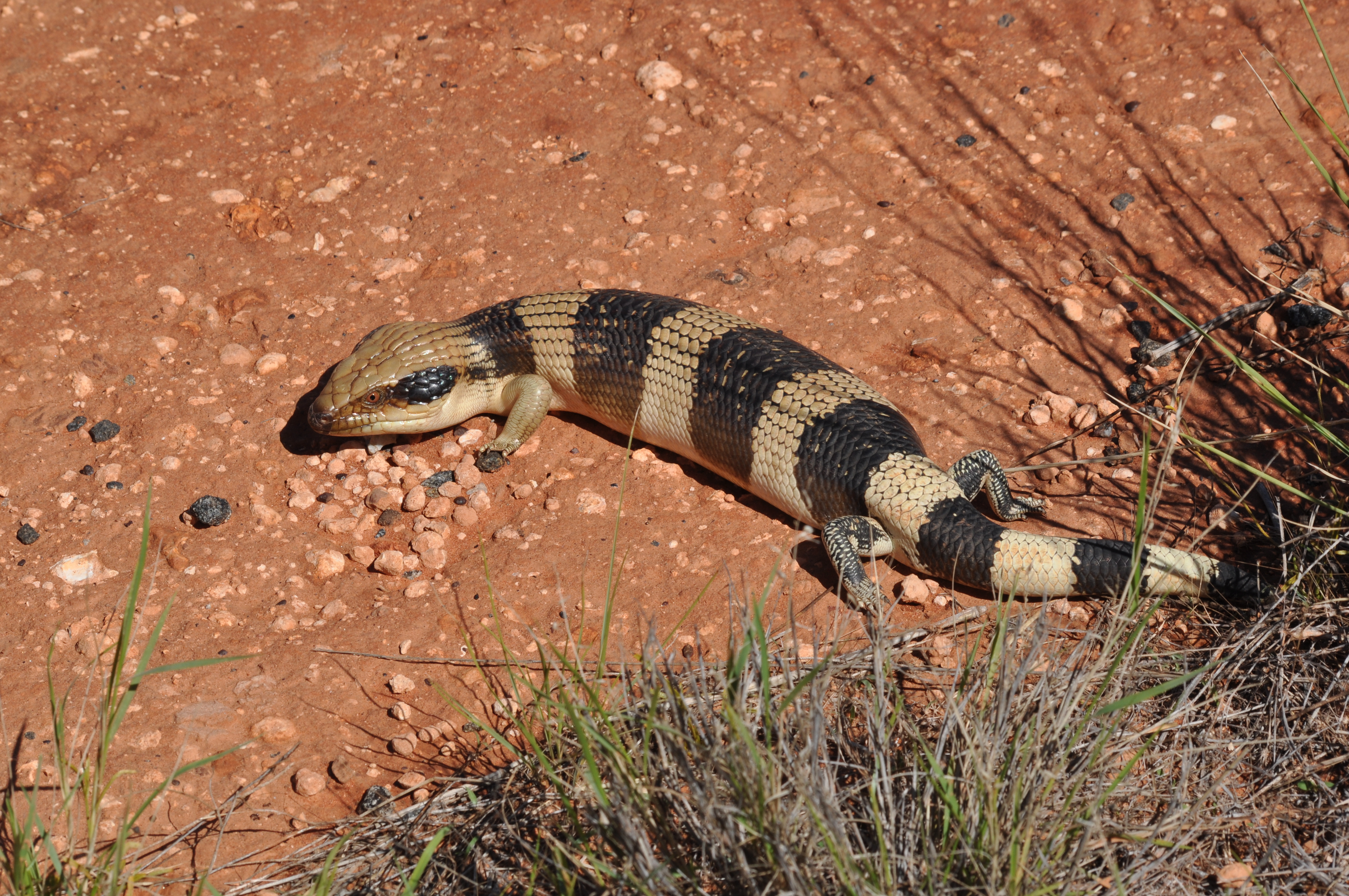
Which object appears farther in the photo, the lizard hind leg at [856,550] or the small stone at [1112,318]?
the small stone at [1112,318]

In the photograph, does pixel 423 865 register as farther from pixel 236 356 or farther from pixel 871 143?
pixel 871 143

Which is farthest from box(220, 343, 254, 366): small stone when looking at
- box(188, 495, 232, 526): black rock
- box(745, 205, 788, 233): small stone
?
box(745, 205, 788, 233): small stone

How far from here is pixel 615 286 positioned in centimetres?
516

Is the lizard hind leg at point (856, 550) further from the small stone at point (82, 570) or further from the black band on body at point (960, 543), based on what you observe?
the small stone at point (82, 570)

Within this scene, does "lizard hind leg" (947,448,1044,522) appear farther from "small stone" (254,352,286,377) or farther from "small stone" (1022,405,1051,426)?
"small stone" (254,352,286,377)

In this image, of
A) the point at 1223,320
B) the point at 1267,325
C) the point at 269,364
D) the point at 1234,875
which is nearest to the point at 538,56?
the point at 269,364

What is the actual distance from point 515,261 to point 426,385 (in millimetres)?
1120

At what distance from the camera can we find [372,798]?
3.08m

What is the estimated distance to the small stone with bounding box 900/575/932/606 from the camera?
3766mm

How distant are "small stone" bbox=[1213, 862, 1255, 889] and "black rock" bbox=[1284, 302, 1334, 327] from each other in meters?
2.75

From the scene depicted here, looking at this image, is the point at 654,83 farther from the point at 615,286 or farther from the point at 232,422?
the point at 232,422

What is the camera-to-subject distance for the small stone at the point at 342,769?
10.4ft

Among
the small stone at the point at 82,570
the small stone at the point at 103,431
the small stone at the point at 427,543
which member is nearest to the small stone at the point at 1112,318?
the small stone at the point at 427,543

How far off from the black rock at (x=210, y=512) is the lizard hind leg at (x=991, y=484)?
10.2ft
